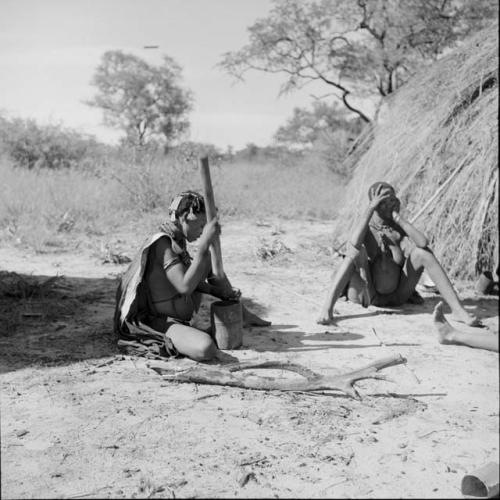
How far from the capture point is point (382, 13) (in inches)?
693

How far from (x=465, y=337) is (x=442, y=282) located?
279 centimetres

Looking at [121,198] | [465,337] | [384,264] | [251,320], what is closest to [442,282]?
[384,264]

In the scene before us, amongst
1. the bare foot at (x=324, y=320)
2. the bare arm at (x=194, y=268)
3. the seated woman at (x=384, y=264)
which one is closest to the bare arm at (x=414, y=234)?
the seated woman at (x=384, y=264)

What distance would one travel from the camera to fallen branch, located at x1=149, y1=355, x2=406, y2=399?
3.58 metres

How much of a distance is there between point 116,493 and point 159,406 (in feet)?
2.86

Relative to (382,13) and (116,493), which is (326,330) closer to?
(116,493)

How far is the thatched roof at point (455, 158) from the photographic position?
19.9 feet

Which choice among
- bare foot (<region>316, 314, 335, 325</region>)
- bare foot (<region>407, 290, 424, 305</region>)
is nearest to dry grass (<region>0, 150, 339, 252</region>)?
bare foot (<region>316, 314, 335, 325</region>)

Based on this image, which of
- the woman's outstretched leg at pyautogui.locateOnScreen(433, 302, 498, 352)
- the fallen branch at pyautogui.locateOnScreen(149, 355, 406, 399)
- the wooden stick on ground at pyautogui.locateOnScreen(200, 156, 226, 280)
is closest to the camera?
the woman's outstretched leg at pyautogui.locateOnScreen(433, 302, 498, 352)

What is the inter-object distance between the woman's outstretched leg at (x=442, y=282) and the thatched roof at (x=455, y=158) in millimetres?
1068

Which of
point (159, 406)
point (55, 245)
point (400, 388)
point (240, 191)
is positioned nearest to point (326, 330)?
point (400, 388)

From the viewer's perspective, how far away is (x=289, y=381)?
3.64m

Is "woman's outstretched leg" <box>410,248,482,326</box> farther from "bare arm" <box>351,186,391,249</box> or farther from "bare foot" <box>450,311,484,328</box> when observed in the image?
"bare arm" <box>351,186,391,249</box>

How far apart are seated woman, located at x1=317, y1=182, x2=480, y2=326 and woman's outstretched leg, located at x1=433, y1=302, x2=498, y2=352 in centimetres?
226
